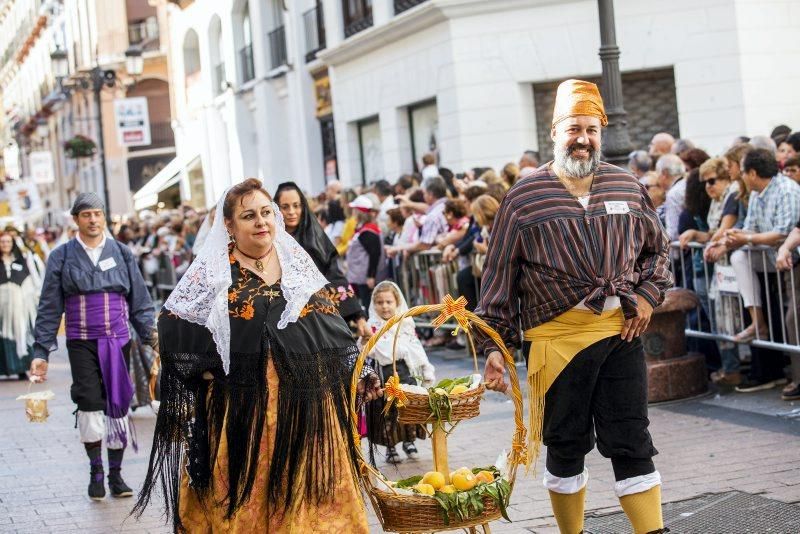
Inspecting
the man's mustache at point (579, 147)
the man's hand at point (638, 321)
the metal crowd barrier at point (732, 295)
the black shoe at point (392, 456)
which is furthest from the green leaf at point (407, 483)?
the metal crowd barrier at point (732, 295)

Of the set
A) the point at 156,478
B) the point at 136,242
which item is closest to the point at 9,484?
the point at 156,478

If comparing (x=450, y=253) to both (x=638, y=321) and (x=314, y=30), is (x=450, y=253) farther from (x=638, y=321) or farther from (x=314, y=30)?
(x=314, y=30)

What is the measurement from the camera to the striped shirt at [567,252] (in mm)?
5840

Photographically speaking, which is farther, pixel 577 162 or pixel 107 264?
pixel 107 264

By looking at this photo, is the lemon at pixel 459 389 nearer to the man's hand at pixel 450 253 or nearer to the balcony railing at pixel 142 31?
the man's hand at pixel 450 253

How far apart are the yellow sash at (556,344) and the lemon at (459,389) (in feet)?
0.99

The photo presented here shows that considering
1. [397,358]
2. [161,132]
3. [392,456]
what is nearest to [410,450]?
[392,456]

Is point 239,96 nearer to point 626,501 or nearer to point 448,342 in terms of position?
point 448,342

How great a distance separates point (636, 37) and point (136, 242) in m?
17.1

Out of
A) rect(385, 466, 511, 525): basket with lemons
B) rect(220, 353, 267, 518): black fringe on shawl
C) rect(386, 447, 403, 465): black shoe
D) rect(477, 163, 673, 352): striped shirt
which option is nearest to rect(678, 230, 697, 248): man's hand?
rect(386, 447, 403, 465): black shoe

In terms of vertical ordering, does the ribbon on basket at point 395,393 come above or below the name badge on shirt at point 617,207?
below

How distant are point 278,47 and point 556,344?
26695 mm

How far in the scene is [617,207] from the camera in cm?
588

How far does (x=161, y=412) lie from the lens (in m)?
5.65
